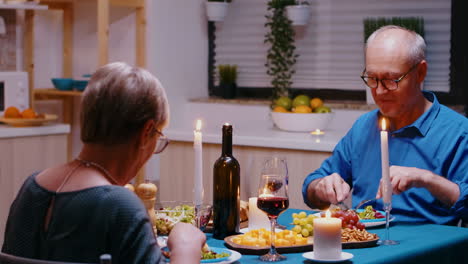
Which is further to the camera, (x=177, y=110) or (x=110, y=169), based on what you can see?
(x=177, y=110)

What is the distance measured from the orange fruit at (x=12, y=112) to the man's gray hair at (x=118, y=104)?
3.17 metres

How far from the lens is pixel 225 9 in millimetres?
5133

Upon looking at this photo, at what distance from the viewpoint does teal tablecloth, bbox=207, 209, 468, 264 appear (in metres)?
1.98

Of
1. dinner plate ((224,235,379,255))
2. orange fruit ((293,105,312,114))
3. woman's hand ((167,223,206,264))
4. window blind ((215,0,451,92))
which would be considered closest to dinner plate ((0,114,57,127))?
window blind ((215,0,451,92))

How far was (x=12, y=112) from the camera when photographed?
4.53 metres

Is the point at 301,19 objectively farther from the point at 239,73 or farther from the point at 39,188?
the point at 39,188

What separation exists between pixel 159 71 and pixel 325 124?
3.98 ft

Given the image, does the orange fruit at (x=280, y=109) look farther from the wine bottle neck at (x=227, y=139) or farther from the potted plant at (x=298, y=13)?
the wine bottle neck at (x=227, y=139)

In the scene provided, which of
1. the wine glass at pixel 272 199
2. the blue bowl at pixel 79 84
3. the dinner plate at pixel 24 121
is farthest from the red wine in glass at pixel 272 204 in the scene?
the blue bowl at pixel 79 84

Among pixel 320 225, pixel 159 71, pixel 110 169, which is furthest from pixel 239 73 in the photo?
pixel 110 169

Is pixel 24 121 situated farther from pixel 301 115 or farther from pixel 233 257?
pixel 233 257

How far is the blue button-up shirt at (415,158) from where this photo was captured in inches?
101

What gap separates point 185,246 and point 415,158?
1287 mm

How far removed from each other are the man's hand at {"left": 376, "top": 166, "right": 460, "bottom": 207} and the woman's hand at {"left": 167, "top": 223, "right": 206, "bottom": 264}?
82 cm
